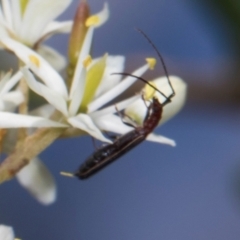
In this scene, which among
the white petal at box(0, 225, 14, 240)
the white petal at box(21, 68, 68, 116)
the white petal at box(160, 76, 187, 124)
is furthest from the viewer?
the white petal at box(160, 76, 187, 124)

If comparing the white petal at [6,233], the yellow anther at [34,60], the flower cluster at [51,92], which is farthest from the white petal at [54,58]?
the white petal at [6,233]

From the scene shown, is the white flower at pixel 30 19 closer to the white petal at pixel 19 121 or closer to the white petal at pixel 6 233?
the white petal at pixel 19 121

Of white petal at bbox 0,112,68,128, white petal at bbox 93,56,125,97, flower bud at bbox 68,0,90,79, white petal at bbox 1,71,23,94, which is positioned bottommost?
white petal at bbox 93,56,125,97

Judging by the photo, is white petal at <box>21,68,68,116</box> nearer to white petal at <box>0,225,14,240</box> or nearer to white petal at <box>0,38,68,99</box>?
white petal at <box>0,38,68,99</box>

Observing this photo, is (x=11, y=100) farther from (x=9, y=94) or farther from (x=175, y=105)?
(x=175, y=105)

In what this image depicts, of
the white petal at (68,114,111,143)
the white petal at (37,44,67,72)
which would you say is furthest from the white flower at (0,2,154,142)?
the white petal at (37,44,67,72)

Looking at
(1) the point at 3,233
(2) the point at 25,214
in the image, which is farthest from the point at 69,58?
(2) the point at 25,214

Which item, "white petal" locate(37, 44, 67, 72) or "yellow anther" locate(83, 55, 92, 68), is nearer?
"yellow anther" locate(83, 55, 92, 68)
